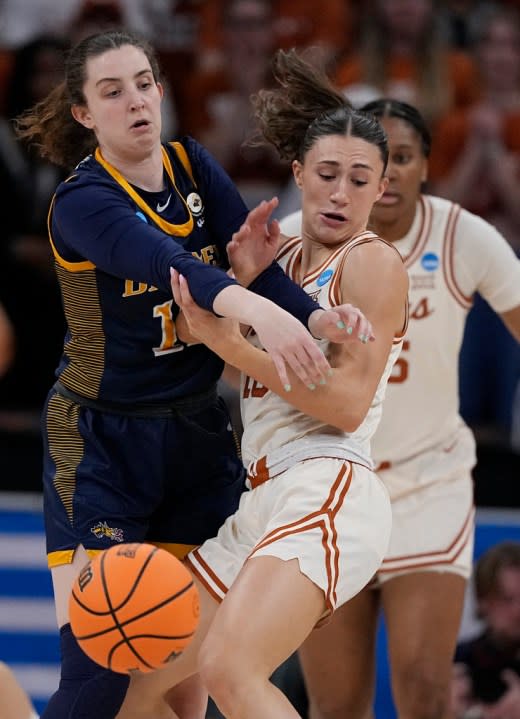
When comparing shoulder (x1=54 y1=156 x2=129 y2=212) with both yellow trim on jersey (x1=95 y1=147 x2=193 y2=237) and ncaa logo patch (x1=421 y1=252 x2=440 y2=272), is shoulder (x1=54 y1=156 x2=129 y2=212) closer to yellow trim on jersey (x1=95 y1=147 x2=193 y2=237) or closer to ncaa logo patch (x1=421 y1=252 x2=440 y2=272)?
yellow trim on jersey (x1=95 y1=147 x2=193 y2=237)

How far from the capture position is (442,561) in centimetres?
505

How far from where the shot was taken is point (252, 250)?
13.1 feet

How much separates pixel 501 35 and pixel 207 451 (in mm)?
4717

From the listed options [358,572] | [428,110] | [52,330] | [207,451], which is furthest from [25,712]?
[428,110]

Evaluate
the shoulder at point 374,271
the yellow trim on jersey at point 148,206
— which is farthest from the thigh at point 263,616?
the yellow trim on jersey at point 148,206

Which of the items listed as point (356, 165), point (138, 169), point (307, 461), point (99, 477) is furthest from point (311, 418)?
point (138, 169)

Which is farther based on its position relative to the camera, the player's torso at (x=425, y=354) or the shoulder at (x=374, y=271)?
the player's torso at (x=425, y=354)

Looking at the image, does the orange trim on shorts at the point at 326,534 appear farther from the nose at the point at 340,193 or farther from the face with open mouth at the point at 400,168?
the face with open mouth at the point at 400,168

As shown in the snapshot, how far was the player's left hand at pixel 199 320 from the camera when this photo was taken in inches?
145

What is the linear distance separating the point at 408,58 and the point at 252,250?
4.55 metres

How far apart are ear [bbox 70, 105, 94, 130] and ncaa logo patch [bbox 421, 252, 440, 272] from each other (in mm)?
Answer: 1530

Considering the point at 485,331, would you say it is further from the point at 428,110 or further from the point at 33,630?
the point at 33,630

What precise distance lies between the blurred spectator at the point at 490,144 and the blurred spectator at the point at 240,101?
97 cm

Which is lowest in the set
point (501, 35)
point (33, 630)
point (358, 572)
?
point (33, 630)
